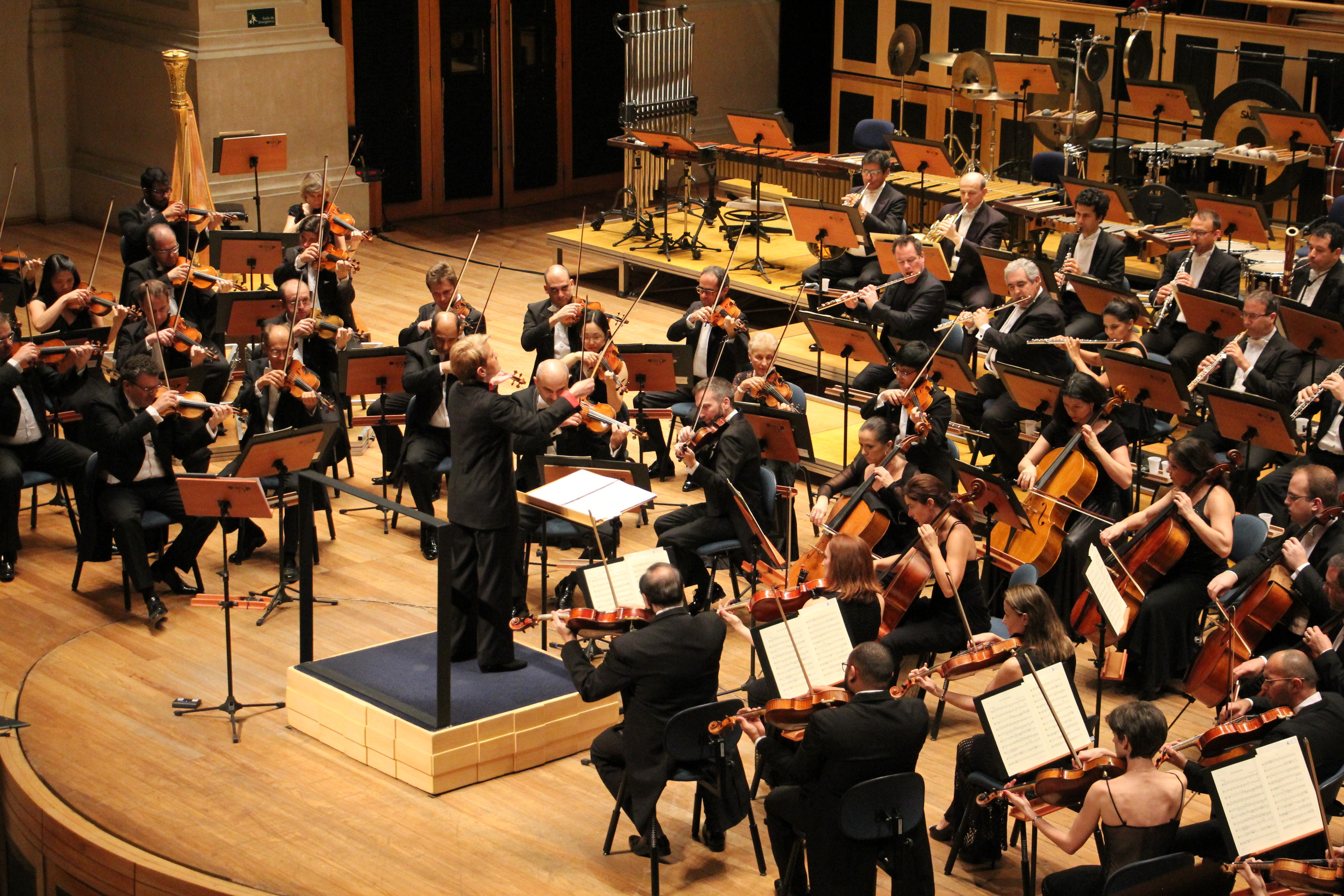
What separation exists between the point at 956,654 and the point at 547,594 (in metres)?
2.86

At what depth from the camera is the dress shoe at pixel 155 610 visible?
7.41 meters

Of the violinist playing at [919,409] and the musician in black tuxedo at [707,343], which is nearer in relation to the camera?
the violinist playing at [919,409]

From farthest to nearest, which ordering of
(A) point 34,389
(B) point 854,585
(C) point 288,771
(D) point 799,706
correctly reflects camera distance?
(A) point 34,389 < (C) point 288,771 < (B) point 854,585 < (D) point 799,706

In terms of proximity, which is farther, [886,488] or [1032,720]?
[886,488]

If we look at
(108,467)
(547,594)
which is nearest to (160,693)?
(108,467)

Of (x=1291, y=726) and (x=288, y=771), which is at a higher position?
(x=1291, y=726)

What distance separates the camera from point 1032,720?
4.95 m

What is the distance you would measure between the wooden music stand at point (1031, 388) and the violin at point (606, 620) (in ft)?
8.78

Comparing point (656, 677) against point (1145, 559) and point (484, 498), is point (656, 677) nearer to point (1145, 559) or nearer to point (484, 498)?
point (484, 498)

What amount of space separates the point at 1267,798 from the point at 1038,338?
4.17 m

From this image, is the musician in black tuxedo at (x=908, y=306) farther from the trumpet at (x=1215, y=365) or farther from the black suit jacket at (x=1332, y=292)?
the black suit jacket at (x=1332, y=292)

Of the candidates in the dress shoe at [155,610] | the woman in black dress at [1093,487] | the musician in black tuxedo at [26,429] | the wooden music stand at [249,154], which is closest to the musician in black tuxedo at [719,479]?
the woman in black dress at [1093,487]

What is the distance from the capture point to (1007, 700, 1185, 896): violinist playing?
15.7 ft

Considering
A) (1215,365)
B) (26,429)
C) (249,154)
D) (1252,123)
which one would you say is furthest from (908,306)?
(249,154)
